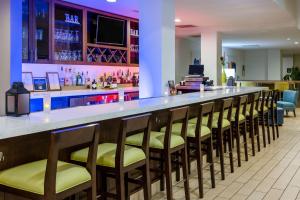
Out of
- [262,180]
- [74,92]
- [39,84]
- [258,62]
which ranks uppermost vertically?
[258,62]

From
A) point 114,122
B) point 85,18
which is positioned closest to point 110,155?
point 114,122

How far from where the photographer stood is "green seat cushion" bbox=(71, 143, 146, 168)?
2705 mm

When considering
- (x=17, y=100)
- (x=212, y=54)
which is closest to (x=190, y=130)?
(x=17, y=100)

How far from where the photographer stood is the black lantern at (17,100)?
248cm

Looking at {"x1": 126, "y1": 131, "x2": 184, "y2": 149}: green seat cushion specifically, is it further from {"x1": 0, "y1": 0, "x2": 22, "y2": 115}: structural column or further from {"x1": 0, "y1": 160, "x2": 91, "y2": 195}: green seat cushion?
{"x1": 0, "y1": 0, "x2": 22, "y2": 115}: structural column

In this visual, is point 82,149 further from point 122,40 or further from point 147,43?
point 122,40

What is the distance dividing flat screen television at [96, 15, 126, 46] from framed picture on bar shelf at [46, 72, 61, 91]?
1.21 meters

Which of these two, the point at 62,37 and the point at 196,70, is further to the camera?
the point at 196,70

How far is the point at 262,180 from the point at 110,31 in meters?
4.31

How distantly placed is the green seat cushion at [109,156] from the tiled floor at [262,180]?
120cm

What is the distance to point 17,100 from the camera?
249 cm

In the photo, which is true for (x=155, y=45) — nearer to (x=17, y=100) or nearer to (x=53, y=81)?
(x=53, y=81)

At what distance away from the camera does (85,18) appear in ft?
22.3

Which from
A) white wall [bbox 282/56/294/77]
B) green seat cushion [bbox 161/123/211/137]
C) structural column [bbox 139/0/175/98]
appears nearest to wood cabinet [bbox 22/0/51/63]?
structural column [bbox 139/0/175/98]
